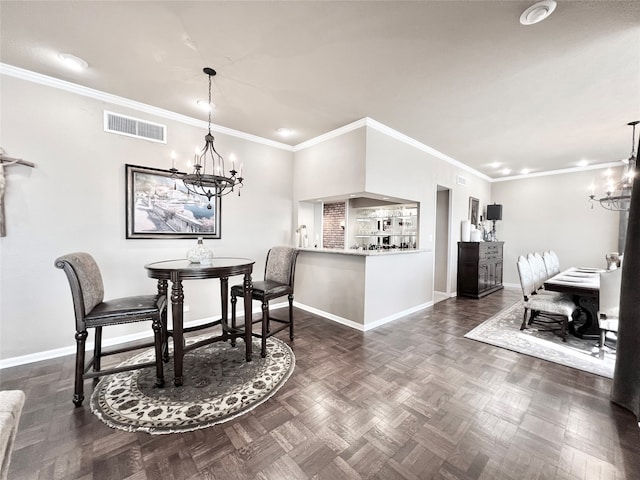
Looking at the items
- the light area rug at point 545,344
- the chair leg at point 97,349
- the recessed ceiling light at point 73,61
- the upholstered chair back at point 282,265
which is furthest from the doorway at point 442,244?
the recessed ceiling light at point 73,61

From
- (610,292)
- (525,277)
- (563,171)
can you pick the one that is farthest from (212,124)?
(563,171)

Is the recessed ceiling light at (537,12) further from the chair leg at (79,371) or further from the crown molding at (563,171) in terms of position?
the crown molding at (563,171)

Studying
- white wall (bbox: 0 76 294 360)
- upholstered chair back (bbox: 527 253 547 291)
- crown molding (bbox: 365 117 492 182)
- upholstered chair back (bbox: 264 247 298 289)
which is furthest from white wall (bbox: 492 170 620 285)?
white wall (bbox: 0 76 294 360)

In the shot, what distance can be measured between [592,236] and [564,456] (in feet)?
20.0

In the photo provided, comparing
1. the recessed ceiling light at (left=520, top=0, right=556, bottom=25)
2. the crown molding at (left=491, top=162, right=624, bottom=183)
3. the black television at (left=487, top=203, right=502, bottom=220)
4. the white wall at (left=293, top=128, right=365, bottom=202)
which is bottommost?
the black television at (left=487, top=203, right=502, bottom=220)

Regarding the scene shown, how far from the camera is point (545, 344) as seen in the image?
9.91ft

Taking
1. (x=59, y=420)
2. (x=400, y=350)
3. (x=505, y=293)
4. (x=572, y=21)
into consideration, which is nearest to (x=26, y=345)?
(x=59, y=420)

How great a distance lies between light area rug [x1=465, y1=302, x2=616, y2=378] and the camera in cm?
258

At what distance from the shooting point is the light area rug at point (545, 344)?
8.46ft

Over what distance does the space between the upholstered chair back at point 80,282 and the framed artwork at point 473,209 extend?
652cm

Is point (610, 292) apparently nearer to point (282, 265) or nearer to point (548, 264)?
point (548, 264)

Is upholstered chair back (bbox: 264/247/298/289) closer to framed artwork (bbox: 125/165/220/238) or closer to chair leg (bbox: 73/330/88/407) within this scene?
framed artwork (bbox: 125/165/220/238)

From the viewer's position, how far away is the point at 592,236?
18.1 feet

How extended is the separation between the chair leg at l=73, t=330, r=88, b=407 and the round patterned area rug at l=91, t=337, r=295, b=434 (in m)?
0.10
